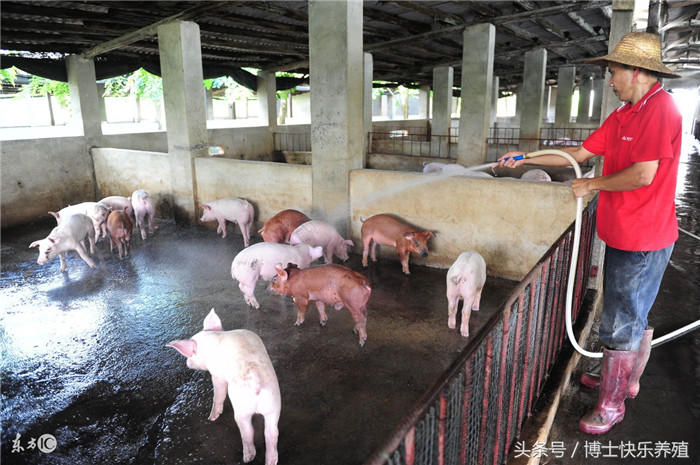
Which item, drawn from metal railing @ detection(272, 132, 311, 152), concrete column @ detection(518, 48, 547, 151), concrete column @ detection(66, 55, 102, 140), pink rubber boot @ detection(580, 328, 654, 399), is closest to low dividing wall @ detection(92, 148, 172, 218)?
concrete column @ detection(66, 55, 102, 140)

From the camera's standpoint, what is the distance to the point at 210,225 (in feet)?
31.3

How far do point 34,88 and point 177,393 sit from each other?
2248 cm

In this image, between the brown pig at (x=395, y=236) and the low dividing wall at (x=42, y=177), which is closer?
the brown pig at (x=395, y=236)

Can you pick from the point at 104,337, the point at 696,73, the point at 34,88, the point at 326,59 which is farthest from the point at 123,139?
the point at 696,73

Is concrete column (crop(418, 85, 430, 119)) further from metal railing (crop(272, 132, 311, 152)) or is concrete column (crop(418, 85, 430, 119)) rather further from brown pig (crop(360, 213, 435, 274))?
brown pig (crop(360, 213, 435, 274))

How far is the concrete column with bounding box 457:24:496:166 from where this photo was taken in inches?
444

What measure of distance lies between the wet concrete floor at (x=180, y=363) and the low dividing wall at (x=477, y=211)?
42cm

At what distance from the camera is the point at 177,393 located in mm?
4012

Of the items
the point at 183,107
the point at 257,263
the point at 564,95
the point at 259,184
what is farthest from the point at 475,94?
the point at 564,95

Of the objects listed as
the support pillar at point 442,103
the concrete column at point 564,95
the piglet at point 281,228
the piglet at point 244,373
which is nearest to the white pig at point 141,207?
the piglet at point 281,228

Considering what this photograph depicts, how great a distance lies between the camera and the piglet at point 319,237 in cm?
652

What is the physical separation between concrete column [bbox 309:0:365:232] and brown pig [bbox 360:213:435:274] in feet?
3.01

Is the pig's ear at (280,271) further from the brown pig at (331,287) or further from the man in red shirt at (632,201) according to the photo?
the man in red shirt at (632,201)

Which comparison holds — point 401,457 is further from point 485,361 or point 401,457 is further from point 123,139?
point 123,139
